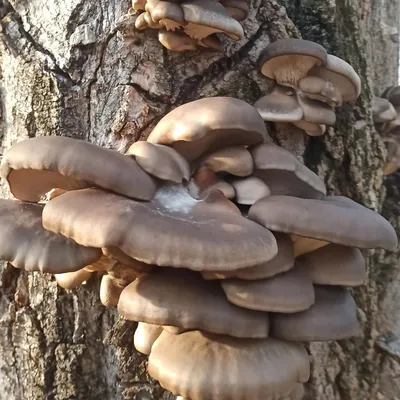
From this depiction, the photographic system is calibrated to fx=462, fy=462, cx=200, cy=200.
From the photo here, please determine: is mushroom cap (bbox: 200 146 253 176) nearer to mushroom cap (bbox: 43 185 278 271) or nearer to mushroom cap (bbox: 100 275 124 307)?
mushroom cap (bbox: 43 185 278 271)

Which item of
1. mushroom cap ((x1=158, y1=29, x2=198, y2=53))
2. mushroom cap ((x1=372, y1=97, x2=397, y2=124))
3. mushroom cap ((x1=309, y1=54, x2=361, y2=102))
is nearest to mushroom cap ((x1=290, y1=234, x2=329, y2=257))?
mushroom cap ((x1=309, y1=54, x2=361, y2=102))

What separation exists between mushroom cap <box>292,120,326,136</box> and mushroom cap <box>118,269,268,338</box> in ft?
3.22

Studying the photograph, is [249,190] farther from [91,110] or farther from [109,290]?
[91,110]

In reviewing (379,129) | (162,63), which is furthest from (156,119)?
(379,129)

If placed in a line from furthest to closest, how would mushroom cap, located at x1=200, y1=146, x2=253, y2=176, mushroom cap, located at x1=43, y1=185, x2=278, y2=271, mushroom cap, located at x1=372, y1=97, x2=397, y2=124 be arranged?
mushroom cap, located at x1=372, y1=97, x2=397, y2=124 < mushroom cap, located at x1=200, y1=146, x2=253, y2=176 < mushroom cap, located at x1=43, y1=185, x2=278, y2=271

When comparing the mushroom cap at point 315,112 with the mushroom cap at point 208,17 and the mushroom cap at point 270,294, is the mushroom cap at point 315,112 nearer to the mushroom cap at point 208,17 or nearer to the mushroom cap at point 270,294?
the mushroom cap at point 208,17

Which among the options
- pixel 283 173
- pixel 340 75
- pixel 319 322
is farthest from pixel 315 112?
pixel 319 322

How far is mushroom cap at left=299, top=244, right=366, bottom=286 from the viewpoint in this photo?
5.65ft

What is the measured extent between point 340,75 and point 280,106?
0.33 m

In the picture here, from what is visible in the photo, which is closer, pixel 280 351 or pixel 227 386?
pixel 227 386

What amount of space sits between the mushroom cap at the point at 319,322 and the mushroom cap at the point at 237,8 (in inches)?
50.0

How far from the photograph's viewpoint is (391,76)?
336cm

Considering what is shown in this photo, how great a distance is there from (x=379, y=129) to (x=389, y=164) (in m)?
0.23

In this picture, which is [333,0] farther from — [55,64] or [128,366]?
[128,366]
